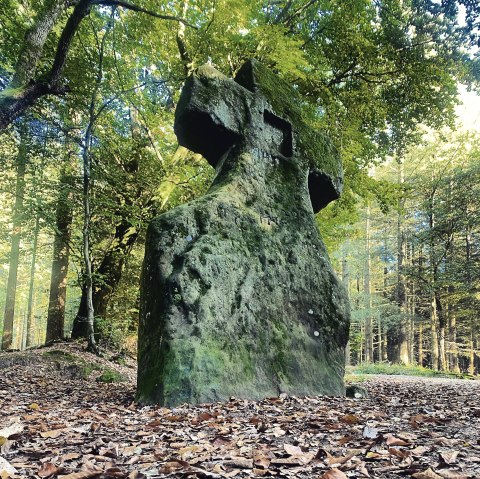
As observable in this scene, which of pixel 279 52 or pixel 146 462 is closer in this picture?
pixel 146 462

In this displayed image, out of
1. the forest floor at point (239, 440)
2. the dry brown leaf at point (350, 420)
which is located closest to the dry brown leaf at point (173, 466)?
the forest floor at point (239, 440)

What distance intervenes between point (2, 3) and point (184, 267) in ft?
21.9

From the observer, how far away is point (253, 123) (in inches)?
241

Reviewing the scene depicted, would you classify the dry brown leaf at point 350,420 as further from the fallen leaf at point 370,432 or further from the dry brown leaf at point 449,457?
the dry brown leaf at point 449,457

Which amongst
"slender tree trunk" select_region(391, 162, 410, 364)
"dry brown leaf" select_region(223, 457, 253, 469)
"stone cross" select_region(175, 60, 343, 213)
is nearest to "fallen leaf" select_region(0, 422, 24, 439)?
"dry brown leaf" select_region(223, 457, 253, 469)

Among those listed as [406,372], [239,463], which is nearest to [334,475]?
[239,463]

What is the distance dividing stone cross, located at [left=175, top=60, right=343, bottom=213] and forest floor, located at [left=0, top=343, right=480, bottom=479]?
385 cm

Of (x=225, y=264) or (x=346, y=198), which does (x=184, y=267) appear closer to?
(x=225, y=264)

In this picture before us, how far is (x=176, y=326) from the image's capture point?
4.16 m

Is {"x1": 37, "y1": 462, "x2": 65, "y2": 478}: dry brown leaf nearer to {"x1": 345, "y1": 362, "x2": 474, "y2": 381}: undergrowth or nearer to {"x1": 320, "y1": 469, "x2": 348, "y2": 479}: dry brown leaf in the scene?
{"x1": 320, "y1": 469, "x2": 348, "y2": 479}: dry brown leaf

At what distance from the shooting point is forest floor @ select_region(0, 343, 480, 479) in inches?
74.0

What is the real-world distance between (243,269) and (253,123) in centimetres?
256

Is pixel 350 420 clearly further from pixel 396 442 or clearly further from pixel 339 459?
pixel 339 459

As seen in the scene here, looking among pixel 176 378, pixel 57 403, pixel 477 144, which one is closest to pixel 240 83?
pixel 176 378
